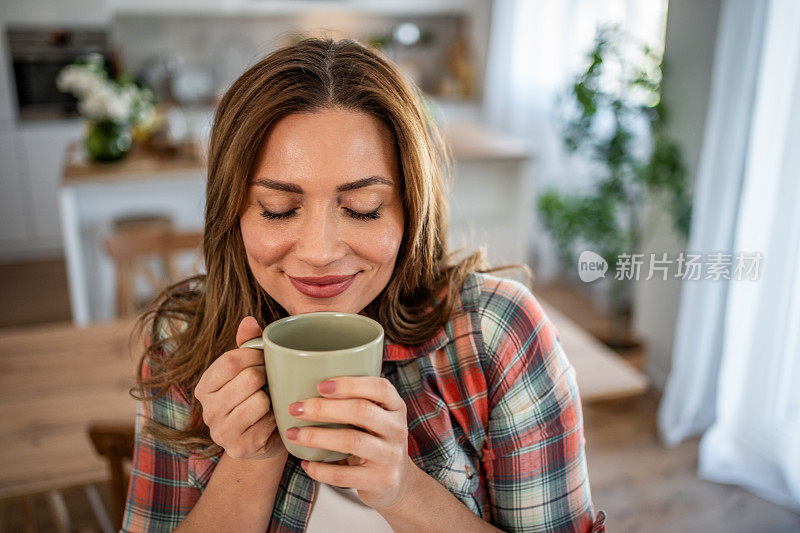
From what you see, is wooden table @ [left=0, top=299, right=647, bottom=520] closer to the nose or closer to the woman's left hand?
the nose

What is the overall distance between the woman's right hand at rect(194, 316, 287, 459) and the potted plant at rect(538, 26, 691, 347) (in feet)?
7.34

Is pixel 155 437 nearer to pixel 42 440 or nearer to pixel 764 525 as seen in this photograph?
pixel 42 440

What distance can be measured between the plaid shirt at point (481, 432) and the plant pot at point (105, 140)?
2.41m

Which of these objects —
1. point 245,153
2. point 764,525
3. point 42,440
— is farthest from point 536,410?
point 764,525

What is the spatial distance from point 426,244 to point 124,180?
2395 mm

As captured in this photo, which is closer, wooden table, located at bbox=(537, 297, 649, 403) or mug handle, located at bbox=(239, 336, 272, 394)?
mug handle, located at bbox=(239, 336, 272, 394)

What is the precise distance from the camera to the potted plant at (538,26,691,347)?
2.69 meters

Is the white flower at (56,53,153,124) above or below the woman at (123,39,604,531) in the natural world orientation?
above

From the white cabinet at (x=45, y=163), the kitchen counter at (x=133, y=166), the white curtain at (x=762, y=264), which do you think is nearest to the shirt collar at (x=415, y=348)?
the white curtain at (x=762, y=264)

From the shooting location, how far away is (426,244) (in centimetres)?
96

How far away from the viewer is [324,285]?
82 cm

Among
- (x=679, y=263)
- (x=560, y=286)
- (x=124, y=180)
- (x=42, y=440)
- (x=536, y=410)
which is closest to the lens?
(x=536, y=410)

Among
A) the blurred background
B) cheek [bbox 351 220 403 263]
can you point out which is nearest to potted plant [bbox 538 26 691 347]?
the blurred background

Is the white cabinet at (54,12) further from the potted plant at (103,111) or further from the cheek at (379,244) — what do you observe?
the cheek at (379,244)
